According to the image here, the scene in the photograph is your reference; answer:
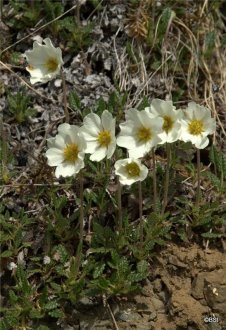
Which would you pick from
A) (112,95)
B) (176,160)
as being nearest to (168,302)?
(176,160)

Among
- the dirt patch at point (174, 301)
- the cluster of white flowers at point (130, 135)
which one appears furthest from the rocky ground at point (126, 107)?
the cluster of white flowers at point (130, 135)

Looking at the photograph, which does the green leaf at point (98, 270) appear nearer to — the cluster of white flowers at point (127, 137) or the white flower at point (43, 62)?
the cluster of white flowers at point (127, 137)

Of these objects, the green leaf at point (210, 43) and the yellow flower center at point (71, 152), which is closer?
the yellow flower center at point (71, 152)

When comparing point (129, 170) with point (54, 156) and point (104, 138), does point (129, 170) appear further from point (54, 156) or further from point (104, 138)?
point (54, 156)

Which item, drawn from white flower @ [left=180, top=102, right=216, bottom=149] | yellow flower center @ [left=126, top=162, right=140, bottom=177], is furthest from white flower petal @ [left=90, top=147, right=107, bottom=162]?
white flower @ [left=180, top=102, right=216, bottom=149]

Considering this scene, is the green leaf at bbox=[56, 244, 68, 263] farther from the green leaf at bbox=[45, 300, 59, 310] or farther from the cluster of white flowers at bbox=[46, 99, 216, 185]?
the cluster of white flowers at bbox=[46, 99, 216, 185]

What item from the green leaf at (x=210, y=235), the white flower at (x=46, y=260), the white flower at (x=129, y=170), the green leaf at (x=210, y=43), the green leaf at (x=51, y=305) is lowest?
the green leaf at (x=51, y=305)

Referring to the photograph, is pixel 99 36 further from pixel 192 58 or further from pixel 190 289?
pixel 190 289
